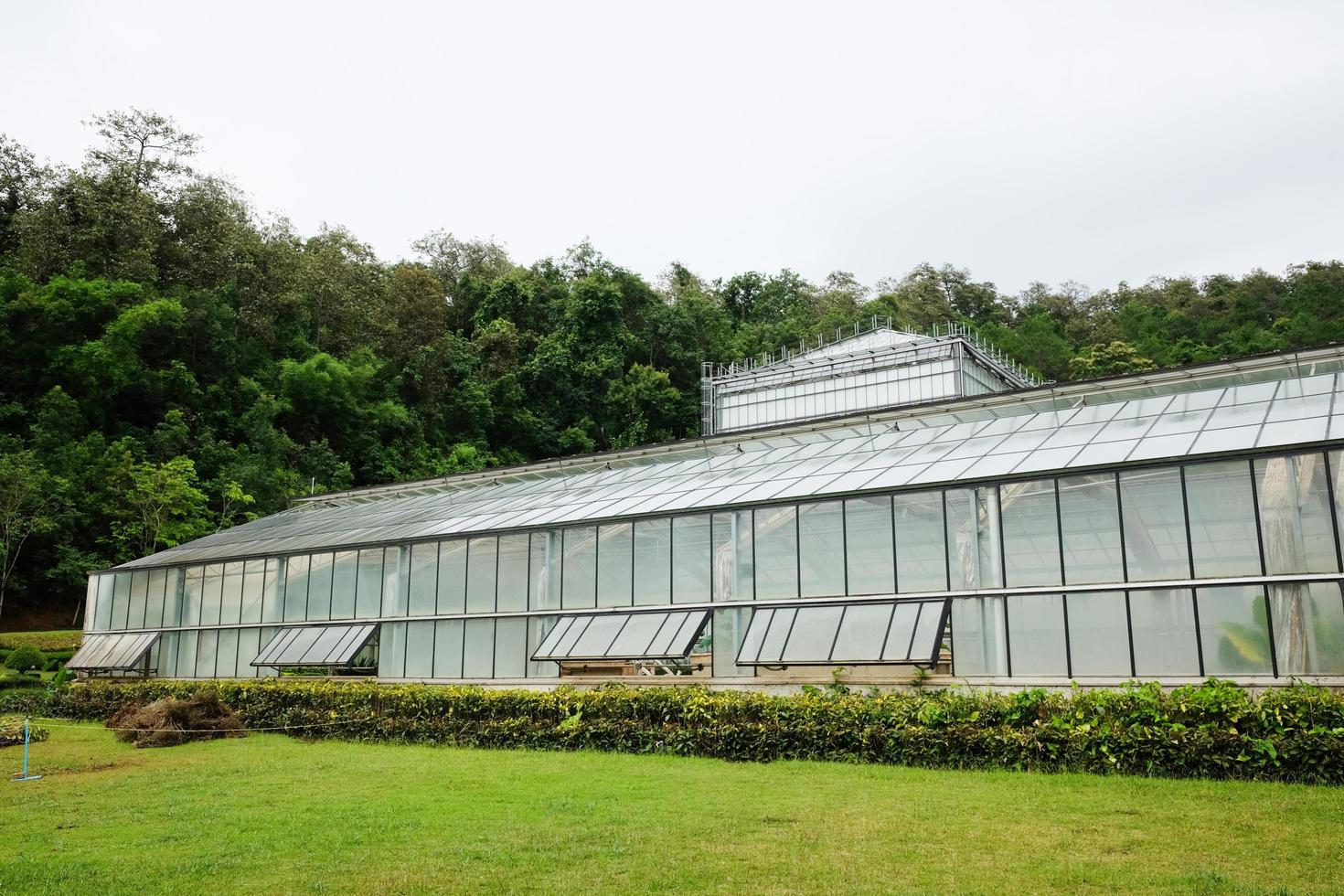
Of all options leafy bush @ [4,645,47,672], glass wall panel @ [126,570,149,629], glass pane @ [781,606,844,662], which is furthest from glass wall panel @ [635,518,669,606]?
leafy bush @ [4,645,47,672]

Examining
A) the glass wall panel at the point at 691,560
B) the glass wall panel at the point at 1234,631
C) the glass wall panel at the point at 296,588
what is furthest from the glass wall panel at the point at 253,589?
the glass wall panel at the point at 1234,631

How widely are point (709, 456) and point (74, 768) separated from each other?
62.1ft

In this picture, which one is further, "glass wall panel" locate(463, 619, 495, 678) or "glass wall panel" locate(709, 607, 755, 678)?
"glass wall panel" locate(463, 619, 495, 678)

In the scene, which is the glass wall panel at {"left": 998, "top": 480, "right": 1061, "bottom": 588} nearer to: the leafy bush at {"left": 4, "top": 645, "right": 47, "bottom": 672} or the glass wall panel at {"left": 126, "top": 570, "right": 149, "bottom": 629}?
the glass wall panel at {"left": 126, "top": 570, "right": 149, "bottom": 629}

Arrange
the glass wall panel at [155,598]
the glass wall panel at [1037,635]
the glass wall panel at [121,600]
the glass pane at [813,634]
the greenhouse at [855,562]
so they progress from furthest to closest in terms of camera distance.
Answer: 1. the glass wall panel at [121,600]
2. the glass wall panel at [155,598]
3. the glass pane at [813,634]
4. the glass wall panel at [1037,635]
5. the greenhouse at [855,562]

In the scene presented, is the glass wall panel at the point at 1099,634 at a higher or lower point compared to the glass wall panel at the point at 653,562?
lower

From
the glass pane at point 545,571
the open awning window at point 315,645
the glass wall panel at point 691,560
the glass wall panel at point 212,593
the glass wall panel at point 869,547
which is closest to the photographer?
the glass wall panel at point 869,547

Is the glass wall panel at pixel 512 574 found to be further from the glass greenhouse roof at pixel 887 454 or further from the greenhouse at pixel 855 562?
the glass greenhouse roof at pixel 887 454

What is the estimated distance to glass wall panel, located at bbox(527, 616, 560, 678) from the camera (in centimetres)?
2681

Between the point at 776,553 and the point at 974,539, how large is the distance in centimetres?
→ 477

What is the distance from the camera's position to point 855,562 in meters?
23.1

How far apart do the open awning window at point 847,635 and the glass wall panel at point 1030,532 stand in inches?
66.0

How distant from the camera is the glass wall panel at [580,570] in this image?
27.0 metres

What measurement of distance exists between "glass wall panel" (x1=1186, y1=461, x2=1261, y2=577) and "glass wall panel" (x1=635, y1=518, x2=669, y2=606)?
12.0 m
